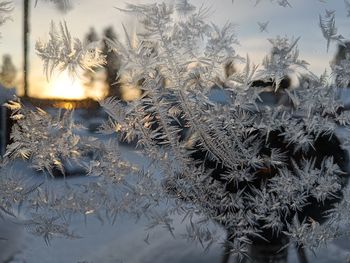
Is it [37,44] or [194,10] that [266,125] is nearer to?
[194,10]

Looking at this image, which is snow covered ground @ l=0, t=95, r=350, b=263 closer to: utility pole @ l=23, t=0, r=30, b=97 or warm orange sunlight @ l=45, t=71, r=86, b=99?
warm orange sunlight @ l=45, t=71, r=86, b=99

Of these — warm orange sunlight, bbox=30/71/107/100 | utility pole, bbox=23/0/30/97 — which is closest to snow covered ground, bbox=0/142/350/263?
warm orange sunlight, bbox=30/71/107/100

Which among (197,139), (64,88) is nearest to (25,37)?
(64,88)

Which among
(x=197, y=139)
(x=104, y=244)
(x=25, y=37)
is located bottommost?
(x=104, y=244)

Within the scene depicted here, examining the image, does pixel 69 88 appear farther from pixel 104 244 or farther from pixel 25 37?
pixel 104 244

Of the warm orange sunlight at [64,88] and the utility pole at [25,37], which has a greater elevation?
the utility pole at [25,37]

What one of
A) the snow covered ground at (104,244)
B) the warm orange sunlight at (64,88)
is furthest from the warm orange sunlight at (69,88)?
the snow covered ground at (104,244)

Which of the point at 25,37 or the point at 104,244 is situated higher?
the point at 25,37

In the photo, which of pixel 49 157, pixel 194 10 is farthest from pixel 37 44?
pixel 194 10

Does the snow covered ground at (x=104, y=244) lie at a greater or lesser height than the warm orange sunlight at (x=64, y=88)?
lesser

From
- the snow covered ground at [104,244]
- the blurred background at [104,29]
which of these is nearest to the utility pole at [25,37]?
the blurred background at [104,29]

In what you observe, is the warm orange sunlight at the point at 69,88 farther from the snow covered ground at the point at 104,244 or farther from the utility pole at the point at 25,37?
the snow covered ground at the point at 104,244

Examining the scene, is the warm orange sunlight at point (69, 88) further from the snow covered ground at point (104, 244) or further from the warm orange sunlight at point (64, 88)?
the snow covered ground at point (104, 244)
